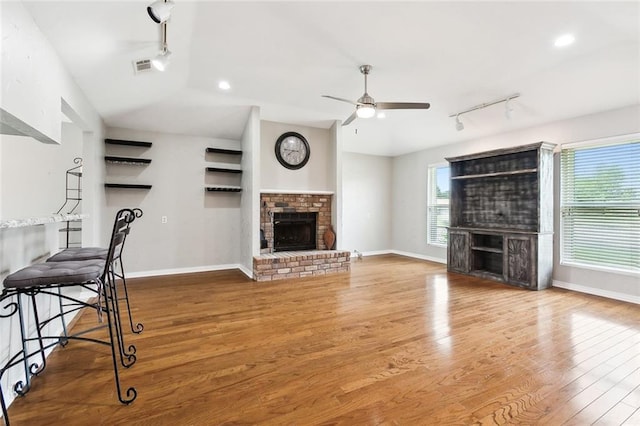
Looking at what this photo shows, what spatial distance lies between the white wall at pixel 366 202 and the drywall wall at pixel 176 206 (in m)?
2.68

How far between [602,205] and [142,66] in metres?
6.13

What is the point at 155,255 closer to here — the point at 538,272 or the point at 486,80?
the point at 486,80

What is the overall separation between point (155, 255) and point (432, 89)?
5207mm

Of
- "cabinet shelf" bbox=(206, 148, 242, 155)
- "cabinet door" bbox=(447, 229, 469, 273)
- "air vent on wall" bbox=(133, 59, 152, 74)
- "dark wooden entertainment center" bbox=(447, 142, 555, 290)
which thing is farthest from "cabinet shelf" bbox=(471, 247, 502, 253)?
"air vent on wall" bbox=(133, 59, 152, 74)

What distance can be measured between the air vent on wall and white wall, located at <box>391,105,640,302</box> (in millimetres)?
5496

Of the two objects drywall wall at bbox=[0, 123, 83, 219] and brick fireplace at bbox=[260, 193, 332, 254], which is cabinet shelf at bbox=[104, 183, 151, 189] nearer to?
drywall wall at bbox=[0, 123, 83, 219]

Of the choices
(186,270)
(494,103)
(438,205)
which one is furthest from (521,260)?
(186,270)

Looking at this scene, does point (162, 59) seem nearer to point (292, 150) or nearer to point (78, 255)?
point (78, 255)

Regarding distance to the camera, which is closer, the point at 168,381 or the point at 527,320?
the point at 168,381

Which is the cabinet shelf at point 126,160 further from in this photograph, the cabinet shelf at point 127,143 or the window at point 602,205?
the window at point 602,205

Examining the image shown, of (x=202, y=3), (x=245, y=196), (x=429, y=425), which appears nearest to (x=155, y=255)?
(x=245, y=196)

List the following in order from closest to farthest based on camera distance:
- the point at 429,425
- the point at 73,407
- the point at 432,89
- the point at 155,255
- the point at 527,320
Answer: the point at 429,425, the point at 73,407, the point at 527,320, the point at 432,89, the point at 155,255

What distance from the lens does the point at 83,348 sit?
244 cm

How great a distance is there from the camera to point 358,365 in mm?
2191
